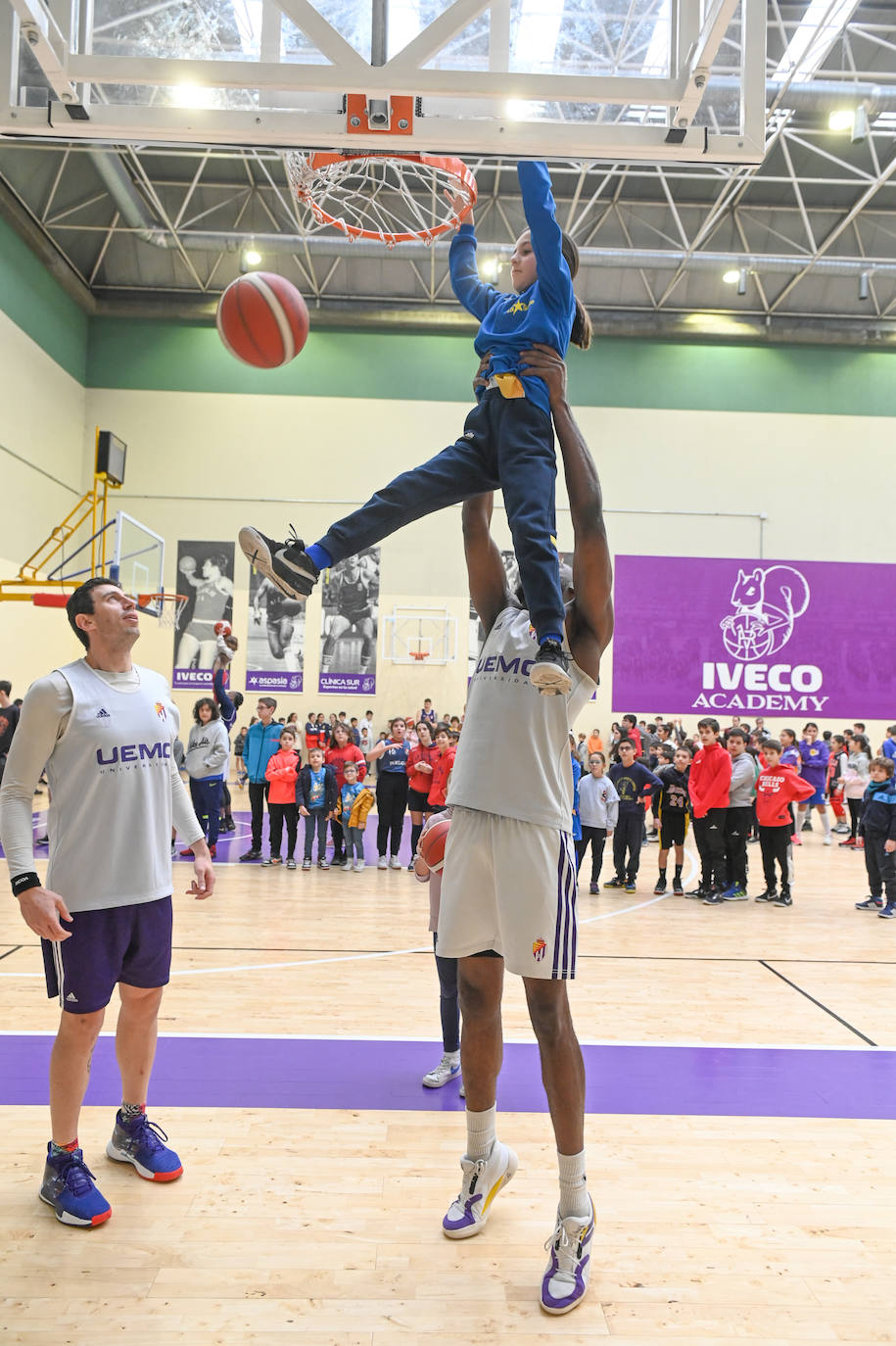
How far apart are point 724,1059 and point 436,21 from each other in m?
4.16

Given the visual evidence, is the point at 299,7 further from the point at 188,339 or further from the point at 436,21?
the point at 188,339

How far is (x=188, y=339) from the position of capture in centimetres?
2000

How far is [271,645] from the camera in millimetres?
19719

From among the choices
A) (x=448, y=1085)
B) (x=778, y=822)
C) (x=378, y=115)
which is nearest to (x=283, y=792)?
(x=778, y=822)

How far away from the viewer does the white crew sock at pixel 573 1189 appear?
246 centimetres

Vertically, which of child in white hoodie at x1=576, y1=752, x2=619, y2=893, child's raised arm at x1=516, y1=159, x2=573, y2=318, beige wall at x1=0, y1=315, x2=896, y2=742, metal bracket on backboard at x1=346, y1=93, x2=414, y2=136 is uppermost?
beige wall at x1=0, y1=315, x2=896, y2=742

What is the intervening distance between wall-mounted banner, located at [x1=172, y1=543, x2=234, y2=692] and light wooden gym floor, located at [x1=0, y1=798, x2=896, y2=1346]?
566 inches

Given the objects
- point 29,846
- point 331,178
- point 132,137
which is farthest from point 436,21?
point 331,178

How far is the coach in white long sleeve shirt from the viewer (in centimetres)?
273

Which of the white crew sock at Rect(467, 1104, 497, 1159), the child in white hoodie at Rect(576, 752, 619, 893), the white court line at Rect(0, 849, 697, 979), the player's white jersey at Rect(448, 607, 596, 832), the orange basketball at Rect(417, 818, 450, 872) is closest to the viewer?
the player's white jersey at Rect(448, 607, 596, 832)

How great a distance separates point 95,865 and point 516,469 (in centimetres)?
167

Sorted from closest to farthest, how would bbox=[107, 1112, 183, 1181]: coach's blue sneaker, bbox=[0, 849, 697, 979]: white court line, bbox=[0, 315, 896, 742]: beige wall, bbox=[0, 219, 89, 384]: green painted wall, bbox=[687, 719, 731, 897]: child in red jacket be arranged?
bbox=[107, 1112, 183, 1181]: coach's blue sneaker
bbox=[0, 849, 697, 979]: white court line
bbox=[687, 719, 731, 897]: child in red jacket
bbox=[0, 219, 89, 384]: green painted wall
bbox=[0, 315, 896, 742]: beige wall

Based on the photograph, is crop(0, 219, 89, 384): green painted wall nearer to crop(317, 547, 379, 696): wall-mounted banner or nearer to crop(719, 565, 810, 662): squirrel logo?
crop(317, 547, 379, 696): wall-mounted banner

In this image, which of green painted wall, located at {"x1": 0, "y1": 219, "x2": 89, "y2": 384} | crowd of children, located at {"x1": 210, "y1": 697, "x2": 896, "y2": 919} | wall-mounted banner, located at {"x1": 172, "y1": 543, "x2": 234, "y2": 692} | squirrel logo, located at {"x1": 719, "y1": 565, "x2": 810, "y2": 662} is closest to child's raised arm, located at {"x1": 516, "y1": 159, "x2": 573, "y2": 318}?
crowd of children, located at {"x1": 210, "y1": 697, "x2": 896, "y2": 919}
